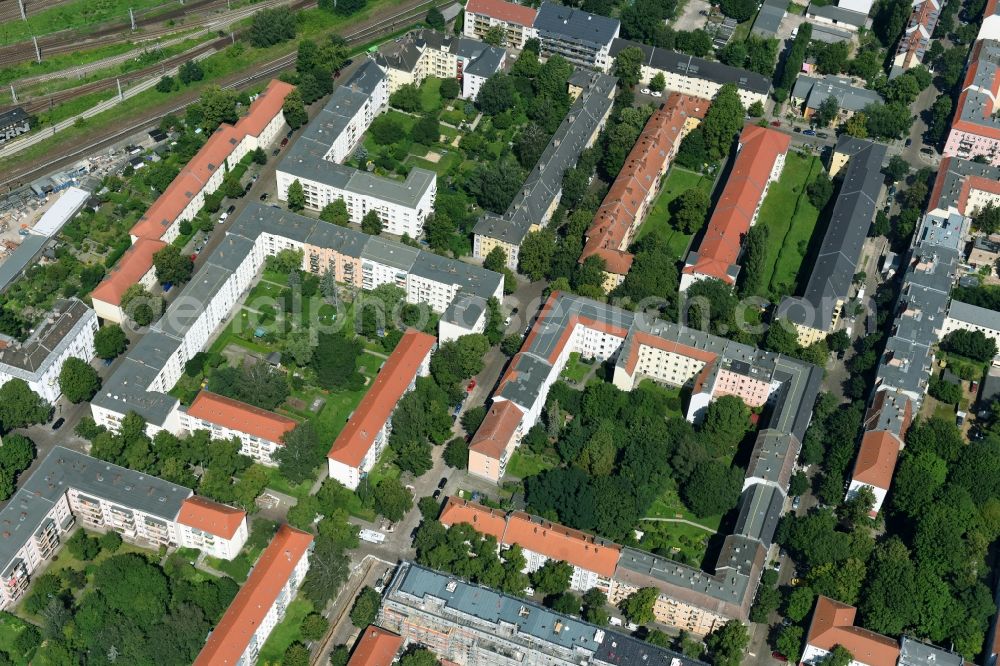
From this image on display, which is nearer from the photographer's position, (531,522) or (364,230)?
(531,522)

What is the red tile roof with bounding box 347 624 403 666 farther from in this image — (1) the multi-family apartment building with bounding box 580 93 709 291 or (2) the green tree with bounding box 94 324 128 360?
(1) the multi-family apartment building with bounding box 580 93 709 291

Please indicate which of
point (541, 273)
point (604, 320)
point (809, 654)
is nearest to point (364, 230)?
point (541, 273)

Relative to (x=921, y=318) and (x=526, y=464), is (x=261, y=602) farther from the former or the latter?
(x=921, y=318)

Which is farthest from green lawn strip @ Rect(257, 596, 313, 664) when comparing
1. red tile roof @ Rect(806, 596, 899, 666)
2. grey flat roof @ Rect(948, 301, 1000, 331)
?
grey flat roof @ Rect(948, 301, 1000, 331)

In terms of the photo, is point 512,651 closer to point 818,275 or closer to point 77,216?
point 818,275

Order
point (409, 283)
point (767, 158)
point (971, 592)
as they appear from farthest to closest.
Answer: point (767, 158), point (409, 283), point (971, 592)

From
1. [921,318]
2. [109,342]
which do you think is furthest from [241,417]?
[921,318]

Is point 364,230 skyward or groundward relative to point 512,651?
skyward

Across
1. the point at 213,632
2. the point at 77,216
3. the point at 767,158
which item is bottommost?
the point at 213,632
